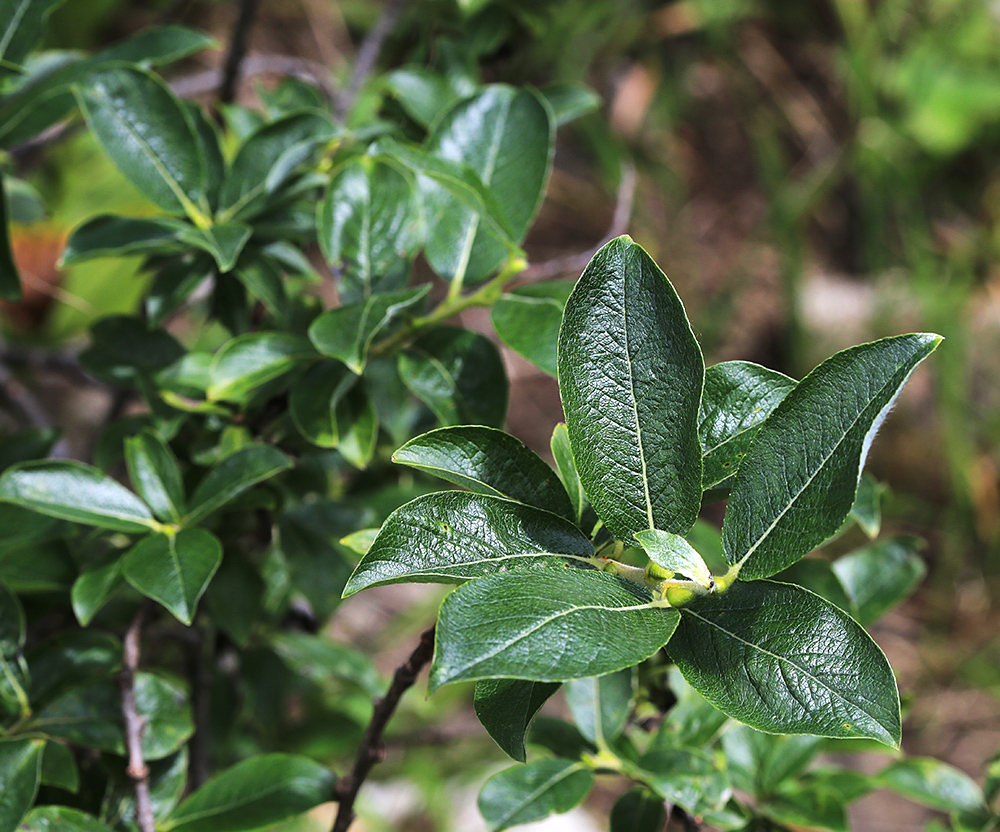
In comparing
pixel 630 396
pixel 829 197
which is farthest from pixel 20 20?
pixel 829 197

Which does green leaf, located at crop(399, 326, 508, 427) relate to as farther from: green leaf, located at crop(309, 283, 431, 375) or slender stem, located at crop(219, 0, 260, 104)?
slender stem, located at crop(219, 0, 260, 104)

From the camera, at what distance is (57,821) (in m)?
0.44

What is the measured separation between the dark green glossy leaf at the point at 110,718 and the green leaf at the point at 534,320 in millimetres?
311

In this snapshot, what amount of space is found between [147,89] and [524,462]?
1.22 feet

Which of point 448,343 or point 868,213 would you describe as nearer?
point 448,343

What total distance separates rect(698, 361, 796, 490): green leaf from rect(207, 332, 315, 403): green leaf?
0.24 meters

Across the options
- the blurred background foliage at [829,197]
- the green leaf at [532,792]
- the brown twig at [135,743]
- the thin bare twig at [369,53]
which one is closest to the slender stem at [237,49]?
the thin bare twig at [369,53]

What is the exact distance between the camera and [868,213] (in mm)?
2299

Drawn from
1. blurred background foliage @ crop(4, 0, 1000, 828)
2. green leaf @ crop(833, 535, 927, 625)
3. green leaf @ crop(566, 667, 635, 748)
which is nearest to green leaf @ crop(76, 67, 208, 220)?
green leaf @ crop(566, 667, 635, 748)

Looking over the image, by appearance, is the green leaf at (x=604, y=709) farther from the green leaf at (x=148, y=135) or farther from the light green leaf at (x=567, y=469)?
the green leaf at (x=148, y=135)

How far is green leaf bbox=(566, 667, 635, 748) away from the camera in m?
0.49

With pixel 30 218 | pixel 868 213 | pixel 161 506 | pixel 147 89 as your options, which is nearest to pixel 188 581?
pixel 161 506

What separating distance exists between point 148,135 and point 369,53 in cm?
42

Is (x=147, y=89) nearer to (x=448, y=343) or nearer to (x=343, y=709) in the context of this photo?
(x=448, y=343)
